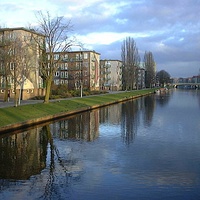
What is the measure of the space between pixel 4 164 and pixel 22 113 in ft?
47.7

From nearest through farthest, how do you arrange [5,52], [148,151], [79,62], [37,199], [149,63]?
[37,199], [148,151], [5,52], [79,62], [149,63]

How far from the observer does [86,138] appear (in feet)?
70.0

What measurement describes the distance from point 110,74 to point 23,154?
11235 cm

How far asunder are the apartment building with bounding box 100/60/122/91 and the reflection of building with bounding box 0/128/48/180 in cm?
10293

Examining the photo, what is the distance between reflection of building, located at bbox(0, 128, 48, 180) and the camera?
43.3ft

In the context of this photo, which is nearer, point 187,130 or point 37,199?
point 37,199

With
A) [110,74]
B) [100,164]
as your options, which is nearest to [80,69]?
[110,74]

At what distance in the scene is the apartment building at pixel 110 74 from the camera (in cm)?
12519

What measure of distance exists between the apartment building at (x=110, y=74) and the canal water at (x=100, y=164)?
101 metres

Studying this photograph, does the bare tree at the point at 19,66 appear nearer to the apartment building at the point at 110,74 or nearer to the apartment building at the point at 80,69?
the apartment building at the point at 80,69

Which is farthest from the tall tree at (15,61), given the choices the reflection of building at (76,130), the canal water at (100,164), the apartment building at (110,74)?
the apartment building at (110,74)

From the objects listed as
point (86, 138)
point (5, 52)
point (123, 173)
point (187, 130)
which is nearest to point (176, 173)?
point (123, 173)

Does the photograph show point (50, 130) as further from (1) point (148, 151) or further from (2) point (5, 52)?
(2) point (5, 52)


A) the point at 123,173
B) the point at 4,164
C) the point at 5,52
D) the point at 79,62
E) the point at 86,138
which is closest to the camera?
the point at 123,173
